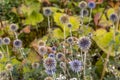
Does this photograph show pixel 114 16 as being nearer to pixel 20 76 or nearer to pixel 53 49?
pixel 53 49

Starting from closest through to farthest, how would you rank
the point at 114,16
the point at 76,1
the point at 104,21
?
the point at 114,16 < the point at 104,21 < the point at 76,1

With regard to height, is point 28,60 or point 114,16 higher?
point 114,16

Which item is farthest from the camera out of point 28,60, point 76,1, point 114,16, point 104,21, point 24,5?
point 76,1

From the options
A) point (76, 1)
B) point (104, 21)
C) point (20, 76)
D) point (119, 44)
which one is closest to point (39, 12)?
point (76, 1)

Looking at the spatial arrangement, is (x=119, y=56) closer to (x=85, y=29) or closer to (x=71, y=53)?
(x=71, y=53)

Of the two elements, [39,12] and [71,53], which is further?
[39,12]

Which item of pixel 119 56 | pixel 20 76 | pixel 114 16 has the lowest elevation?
pixel 20 76

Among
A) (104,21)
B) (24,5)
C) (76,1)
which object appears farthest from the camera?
(76,1)

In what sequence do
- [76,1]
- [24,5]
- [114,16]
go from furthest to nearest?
1. [76,1]
2. [24,5]
3. [114,16]

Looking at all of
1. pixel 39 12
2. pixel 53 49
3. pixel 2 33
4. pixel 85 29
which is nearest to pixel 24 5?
pixel 39 12
